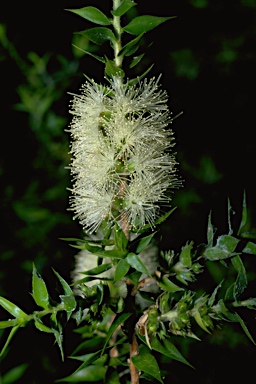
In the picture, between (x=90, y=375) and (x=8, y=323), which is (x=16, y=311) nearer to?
(x=8, y=323)

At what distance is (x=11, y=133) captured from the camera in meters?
1.17

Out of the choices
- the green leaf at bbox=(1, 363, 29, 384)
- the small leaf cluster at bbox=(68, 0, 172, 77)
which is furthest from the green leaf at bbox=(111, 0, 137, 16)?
the green leaf at bbox=(1, 363, 29, 384)

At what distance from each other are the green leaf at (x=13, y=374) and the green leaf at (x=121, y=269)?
53 cm

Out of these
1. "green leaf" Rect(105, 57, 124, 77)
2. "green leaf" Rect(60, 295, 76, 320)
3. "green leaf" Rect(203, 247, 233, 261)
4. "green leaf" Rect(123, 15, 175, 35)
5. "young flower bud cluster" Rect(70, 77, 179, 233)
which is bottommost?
"green leaf" Rect(60, 295, 76, 320)

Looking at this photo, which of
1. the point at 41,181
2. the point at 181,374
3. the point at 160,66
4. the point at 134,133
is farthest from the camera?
the point at 160,66

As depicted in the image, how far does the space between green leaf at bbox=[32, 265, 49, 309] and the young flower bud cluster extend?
70mm

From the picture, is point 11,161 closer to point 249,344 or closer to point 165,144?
point 249,344

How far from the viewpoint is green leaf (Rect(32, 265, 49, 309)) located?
485mm

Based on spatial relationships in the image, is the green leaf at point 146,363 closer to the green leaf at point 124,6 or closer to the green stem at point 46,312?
the green stem at point 46,312

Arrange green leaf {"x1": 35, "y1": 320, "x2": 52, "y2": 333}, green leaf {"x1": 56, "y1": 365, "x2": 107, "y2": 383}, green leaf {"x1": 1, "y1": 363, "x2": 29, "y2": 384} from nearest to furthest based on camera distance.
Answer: green leaf {"x1": 35, "y1": 320, "x2": 52, "y2": 333} → green leaf {"x1": 56, "y1": 365, "x2": 107, "y2": 383} → green leaf {"x1": 1, "y1": 363, "x2": 29, "y2": 384}

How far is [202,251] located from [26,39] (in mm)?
813

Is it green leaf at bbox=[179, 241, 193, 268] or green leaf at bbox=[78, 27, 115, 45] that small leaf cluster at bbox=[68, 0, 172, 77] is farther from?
green leaf at bbox=[179, 241, 193, 268]

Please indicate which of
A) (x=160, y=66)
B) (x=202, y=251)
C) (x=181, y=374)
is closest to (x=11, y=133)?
(x=160, y=66)

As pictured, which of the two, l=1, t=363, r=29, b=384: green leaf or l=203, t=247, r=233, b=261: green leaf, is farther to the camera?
l=1, t=363, r=29, b=384: green leaf
